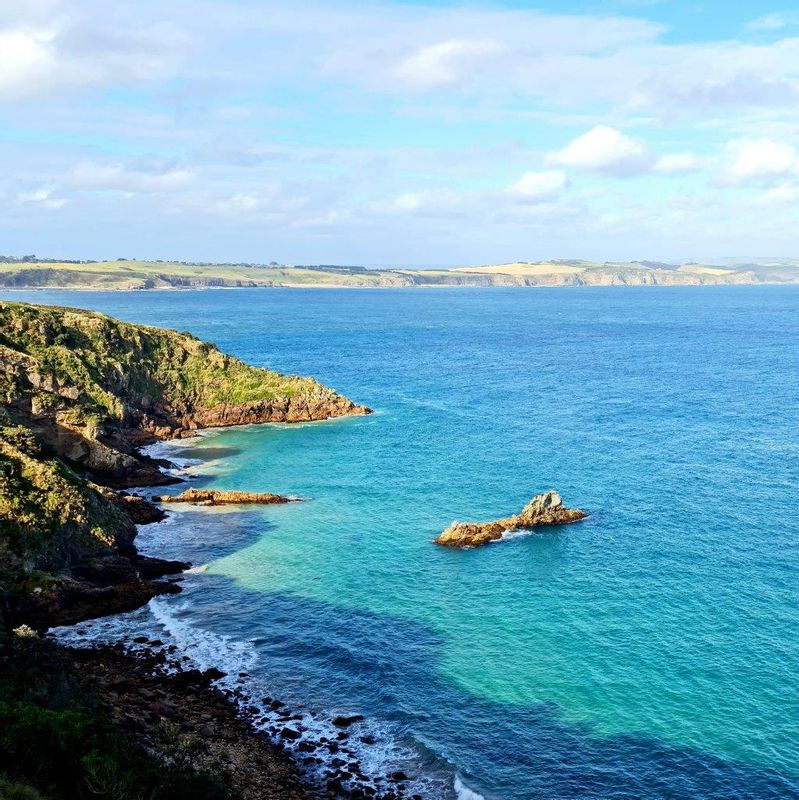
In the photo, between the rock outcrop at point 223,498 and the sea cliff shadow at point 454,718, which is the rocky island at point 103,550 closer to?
the rock outcrop at point 223,498

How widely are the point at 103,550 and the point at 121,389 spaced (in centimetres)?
6031

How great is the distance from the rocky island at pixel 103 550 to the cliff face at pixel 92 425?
186 mm

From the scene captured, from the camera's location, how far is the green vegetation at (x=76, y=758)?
34.7 metres

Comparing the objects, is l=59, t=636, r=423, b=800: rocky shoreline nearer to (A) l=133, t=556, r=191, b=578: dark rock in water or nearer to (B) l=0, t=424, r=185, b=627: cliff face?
(B) l=0, t=424, r=185, b=627: cliff face

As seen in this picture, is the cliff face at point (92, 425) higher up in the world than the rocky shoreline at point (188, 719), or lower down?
higher up

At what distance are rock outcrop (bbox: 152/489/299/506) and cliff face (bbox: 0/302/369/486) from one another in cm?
843

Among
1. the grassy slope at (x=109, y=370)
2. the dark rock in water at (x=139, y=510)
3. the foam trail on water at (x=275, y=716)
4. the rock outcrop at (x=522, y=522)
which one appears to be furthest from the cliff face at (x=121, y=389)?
the rock outcrop at (x=522, y=522)

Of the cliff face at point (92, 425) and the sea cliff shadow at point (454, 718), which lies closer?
the sea cliff shadow at point (454, 718)

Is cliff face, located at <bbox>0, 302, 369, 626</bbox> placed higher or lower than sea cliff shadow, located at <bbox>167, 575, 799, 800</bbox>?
higher

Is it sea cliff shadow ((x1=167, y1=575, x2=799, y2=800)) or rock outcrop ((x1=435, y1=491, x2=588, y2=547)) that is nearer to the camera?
sea cliff shadow ((x1=167, y1=575, x2=799, y2=800))

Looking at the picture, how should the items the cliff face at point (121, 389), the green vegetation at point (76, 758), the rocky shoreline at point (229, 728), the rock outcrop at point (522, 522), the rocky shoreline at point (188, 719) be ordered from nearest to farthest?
the green vegetation at point (76, 758) < the rocky shoreline at point (188, 719) < the rocky shoreline at point (229, 728) < the rock outcrop at point (522, 522) < the cliff face at point (121, 389)

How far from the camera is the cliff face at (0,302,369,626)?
66.5 metres

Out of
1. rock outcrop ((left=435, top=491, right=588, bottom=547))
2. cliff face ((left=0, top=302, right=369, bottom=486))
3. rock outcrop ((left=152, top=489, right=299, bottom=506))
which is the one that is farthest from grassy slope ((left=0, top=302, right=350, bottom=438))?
rock outcrop ((left=435, top=491, right=588, bottom=547))

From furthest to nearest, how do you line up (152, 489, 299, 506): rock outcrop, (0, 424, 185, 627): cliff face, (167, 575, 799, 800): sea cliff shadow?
(152, 489, 299, 506): rock outcrop < (0, 424, 185, 627): cliff face < (167, 575, 799, 800): sea cliff shadow
